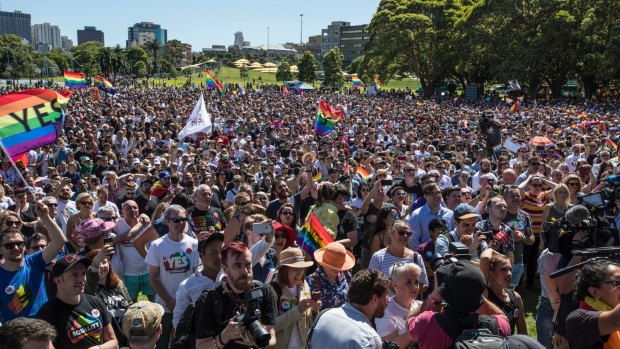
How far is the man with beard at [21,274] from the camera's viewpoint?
406cm

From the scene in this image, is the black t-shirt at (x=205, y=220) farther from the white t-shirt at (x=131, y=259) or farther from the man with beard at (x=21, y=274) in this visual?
the man with beard at (x=21, y=274)

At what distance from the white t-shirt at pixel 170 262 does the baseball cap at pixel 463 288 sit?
2.66 meters

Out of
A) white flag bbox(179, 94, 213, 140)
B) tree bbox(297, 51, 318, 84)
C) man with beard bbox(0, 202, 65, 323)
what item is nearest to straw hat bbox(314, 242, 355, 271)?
man with beard bbox(0, 202, 65, 323)

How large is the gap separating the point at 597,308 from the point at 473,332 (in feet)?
2.92

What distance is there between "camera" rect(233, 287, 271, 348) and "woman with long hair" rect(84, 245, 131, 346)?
146 centimetres

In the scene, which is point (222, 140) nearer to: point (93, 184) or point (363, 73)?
point (93, 184)

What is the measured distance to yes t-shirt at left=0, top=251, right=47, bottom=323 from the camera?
160 inches

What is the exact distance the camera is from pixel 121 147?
15.0m

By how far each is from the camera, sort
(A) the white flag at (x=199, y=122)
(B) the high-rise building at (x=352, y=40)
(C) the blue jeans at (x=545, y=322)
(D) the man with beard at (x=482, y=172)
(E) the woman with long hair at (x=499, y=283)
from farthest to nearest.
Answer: (B) the high-rise building at (x=352, y=40), (A) the white flag at (x=199, y=122), (D) the man with beard at (x=482, y=172), (C) the blue jeans at (x=545, y=322), (E) the woman with long hair at (x=499, y=283)

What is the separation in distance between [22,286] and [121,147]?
1133 centimetres

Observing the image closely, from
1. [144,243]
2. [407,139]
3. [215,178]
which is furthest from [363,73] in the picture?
[144,243]

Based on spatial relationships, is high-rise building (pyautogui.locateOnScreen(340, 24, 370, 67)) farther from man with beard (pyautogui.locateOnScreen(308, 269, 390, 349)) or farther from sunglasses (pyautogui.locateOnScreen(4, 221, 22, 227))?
man with beard (pyautogui.locateOnScreen(308, 269, 390, 349))

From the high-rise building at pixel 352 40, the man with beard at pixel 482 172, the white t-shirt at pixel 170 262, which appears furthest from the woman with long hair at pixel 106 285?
the high-rise building at pixel 352 40

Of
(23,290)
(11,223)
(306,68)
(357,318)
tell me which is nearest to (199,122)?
(11,223)
